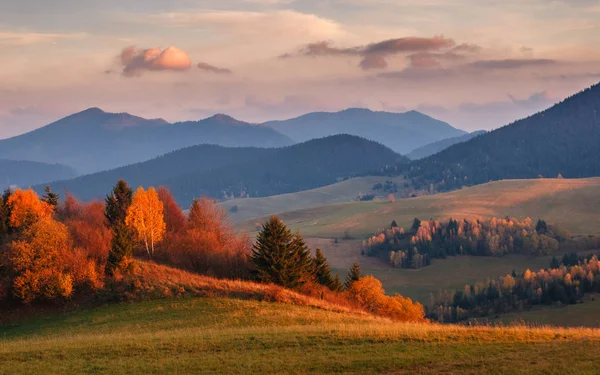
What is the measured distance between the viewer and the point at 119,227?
209 feet

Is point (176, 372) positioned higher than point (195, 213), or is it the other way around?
point (195, 213)

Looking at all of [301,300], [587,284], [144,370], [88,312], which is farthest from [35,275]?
[587,284]

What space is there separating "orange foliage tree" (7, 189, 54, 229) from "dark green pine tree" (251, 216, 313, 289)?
2996 centimetres

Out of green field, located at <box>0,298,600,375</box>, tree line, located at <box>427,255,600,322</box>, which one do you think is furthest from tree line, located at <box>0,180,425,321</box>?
tree line, located at <box>427,255,600,322</box>

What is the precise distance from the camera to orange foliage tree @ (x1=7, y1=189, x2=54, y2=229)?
75.1m

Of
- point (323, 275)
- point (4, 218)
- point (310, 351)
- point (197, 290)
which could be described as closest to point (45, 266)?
point (197, 290)

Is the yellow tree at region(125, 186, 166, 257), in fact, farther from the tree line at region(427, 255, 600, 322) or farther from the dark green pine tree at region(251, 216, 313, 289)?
the tree line at region(427, 255, 600, 322)

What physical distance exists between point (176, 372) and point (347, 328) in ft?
43.3

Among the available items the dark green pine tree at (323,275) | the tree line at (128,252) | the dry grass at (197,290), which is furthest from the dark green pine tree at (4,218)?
the dark green pine tree at (323,275)

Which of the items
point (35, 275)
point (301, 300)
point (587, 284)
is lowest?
point (587, 284)

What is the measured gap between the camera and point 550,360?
84.1ft

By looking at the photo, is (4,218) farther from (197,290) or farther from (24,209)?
(197,290)

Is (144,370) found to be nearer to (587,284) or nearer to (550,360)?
(550,360)

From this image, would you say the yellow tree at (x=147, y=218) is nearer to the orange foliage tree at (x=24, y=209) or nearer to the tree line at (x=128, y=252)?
the tree line at (x=128, y=252)
